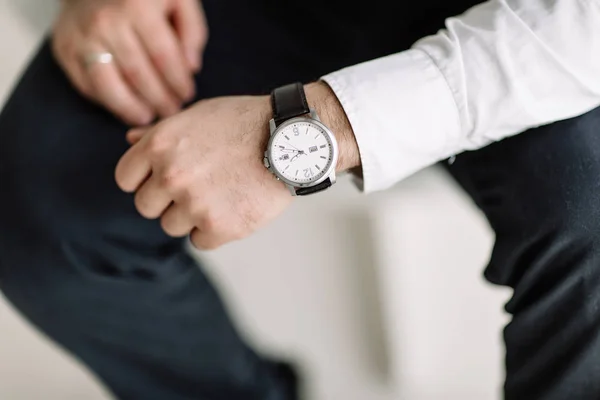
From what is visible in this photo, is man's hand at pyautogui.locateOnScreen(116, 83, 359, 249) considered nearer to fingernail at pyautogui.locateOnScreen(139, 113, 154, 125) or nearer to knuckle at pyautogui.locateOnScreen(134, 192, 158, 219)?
knuckle at pyautogui.locateOnScreen(134, 192, 158, 219)

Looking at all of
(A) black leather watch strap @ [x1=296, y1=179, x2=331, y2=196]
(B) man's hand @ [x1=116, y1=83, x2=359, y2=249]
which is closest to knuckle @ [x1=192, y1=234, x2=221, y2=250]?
(B) man's hand @ [x1=116, y1=83, x2=359, y2=249]

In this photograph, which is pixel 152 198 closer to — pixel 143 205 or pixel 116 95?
pixel 143 205

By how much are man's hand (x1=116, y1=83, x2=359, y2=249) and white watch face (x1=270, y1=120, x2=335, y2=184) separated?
0.02 metres

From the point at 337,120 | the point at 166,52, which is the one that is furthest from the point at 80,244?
the point at 337,120

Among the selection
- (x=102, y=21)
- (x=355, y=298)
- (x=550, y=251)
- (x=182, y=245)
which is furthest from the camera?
(x=355, y=298)

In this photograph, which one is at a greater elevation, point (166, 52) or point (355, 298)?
point (166, 52)

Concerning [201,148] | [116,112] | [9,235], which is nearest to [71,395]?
[9,235]

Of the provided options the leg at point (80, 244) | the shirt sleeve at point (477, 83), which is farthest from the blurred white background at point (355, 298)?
the shirt sleeve at point (477, 83)

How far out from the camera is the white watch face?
62 centimetres

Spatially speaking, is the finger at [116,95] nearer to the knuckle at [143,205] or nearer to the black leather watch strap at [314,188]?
the knuckle at [143,205]

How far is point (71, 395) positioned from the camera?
115 centimetres

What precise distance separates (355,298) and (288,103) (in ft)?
2.04

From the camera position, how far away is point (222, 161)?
636 millimetres

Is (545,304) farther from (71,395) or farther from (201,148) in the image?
(71,395)
